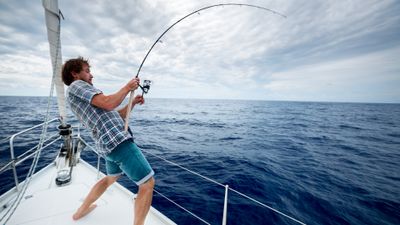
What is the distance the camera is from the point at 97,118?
1.57 metres

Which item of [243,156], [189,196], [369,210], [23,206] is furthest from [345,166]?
[23,206]

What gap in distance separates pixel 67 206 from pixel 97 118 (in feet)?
5.06

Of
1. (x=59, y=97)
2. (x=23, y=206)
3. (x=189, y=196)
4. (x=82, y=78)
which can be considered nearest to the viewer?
(x=82, y=78)

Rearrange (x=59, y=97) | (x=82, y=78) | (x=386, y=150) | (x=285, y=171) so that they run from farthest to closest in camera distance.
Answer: (x=386, y=150)
(x=285, y=171)
(x=59, y=97)
(x=82, y=78)

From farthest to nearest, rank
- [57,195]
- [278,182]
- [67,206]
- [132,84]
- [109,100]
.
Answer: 1. [278,182]
2. [57,195]
3. [67,206]
4. [132,84]
5. [109,100]

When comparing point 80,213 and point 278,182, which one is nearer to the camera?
point 80,213

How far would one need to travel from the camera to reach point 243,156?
27.9ft

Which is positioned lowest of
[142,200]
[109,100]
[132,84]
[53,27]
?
[142,200]

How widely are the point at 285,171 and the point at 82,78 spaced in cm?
746

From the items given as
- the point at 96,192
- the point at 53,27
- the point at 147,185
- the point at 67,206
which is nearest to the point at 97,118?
the point at 147,185

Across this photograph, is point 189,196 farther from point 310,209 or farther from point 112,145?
point 112,145

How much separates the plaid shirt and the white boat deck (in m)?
A: 1.07

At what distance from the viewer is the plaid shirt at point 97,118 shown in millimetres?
1525

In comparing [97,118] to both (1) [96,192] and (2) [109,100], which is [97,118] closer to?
(2) [109,100]
